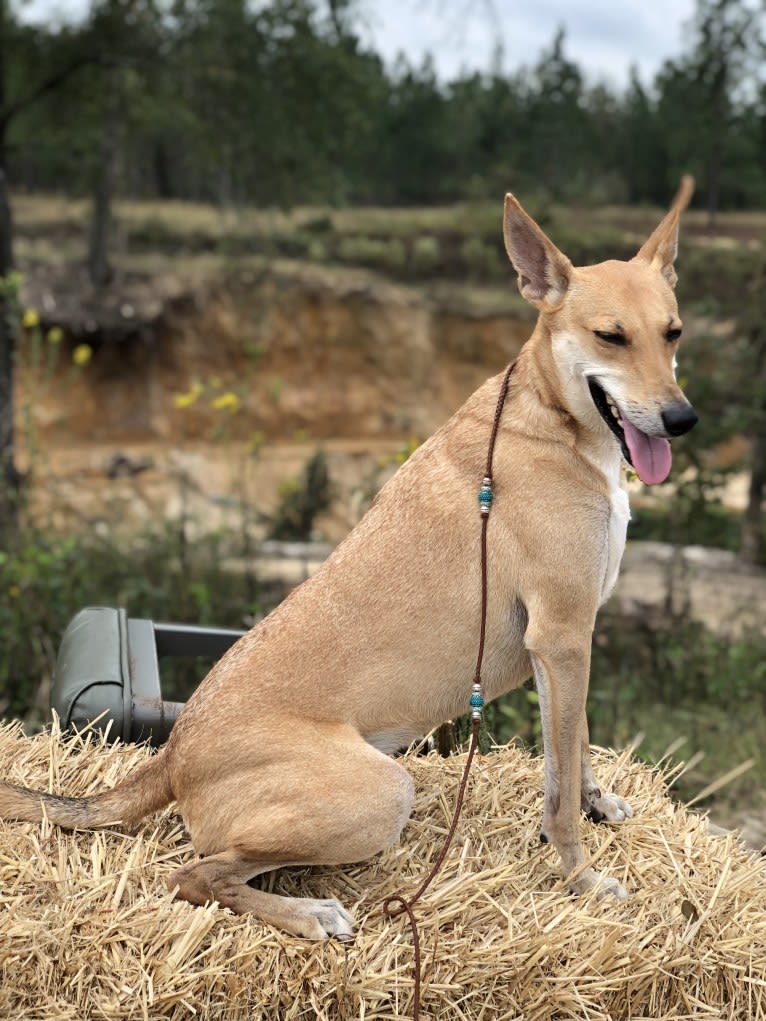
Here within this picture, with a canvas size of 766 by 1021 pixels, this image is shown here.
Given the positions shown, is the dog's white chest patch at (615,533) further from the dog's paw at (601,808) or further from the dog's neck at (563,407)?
the dog's paw at (601,808)

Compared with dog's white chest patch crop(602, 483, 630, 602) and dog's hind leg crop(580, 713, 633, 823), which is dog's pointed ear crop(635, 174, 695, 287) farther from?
dog's hind leg crop(580, 713, 633, 823)

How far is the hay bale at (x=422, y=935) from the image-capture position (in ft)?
8.77

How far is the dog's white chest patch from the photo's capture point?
10.5 ft

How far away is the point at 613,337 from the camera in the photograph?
3008 millimetres

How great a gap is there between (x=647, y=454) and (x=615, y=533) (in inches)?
13.4

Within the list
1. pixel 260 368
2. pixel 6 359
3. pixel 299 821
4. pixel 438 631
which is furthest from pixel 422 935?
pixel 260 368

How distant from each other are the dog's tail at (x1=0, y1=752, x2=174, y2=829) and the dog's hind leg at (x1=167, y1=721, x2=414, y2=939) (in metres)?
0.28

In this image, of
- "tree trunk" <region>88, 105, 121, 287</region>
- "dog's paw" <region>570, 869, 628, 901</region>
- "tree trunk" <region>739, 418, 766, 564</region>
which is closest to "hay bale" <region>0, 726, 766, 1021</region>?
"dog's paw" <region>570, 869, 628, 901</region>

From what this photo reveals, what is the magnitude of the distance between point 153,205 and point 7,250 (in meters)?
15.5

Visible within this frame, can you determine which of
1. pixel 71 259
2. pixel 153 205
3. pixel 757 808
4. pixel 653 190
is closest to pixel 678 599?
pixel 757 808

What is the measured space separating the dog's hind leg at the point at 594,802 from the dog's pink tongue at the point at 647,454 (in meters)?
1.09

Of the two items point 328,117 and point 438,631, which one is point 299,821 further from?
point 328,117

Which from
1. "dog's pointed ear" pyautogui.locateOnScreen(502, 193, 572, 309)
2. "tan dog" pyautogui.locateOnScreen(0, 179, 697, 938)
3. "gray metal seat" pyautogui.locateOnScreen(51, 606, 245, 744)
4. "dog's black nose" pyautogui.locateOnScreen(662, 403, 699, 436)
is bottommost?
"gray metal seat" pyautogui.locateOnScreen(51, 606, 245, 744)

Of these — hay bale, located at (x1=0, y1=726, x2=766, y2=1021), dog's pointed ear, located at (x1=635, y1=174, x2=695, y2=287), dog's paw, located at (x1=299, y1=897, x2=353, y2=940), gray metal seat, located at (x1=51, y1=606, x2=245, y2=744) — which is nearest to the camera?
hay bale, located at (x1=0, y1=726, x2=766, y2=1021)
